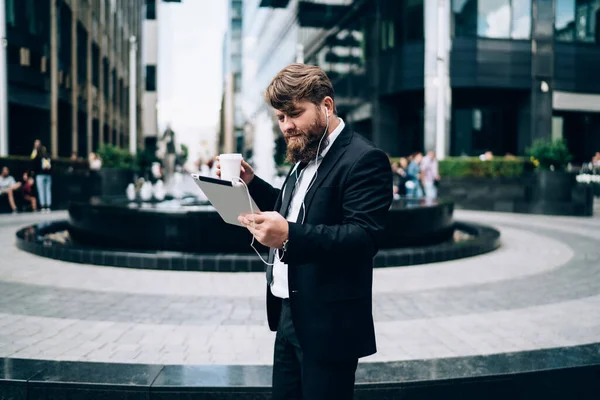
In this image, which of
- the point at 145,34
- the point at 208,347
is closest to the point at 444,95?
the point at 208,347

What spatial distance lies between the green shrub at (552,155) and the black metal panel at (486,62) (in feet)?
30.7

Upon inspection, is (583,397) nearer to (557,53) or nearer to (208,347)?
(208,347)

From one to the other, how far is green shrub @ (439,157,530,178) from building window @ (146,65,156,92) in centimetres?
5083

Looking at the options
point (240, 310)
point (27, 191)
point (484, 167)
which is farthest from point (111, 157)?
point (240, 310)

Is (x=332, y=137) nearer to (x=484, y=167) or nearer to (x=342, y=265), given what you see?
(x=342, y=265)

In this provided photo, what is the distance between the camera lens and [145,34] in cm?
6512

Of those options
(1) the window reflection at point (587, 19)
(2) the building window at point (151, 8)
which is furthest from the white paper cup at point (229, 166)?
(2) the building window at point (151, 8)

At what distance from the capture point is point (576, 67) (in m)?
27.3

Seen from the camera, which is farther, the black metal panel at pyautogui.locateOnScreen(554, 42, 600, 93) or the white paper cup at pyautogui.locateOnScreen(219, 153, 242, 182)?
the black metal panel at pyautogui.locateOnScreen(554, 42, 600, 93)

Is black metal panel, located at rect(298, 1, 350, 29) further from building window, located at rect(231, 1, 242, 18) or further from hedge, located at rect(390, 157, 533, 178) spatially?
building window, located at rect(231, 1, 242, 18)

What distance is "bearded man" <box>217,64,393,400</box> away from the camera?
2059 millimetres

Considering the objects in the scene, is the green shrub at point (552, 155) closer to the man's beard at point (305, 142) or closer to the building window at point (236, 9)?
the man's beard at point (305, 142)

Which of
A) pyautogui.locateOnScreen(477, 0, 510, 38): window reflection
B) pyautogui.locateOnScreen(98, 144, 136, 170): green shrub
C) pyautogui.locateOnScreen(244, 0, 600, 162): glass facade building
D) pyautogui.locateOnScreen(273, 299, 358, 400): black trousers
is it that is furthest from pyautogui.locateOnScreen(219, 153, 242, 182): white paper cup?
pyautogui.locateOnScreen(477, 0, 510, 38): window reflection

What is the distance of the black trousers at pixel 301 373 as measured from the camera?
6.96 feet
